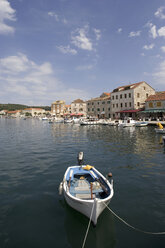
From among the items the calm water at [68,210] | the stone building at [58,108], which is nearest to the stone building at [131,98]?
the calm water at [68,210]

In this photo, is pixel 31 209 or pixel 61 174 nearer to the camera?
pixel 31 209

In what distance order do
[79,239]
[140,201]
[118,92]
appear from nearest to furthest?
1. [79,239]
2. [140,201]
3. [118,92]

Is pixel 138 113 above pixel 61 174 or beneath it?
above

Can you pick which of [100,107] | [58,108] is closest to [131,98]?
[100,107]

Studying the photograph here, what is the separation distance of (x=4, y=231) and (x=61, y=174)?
16.8ft

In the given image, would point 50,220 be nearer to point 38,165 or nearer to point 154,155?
point 38,165

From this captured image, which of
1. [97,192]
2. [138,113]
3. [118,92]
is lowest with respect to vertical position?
[97,192]

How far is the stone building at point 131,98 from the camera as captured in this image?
50.7 meters

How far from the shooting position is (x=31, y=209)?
657cm

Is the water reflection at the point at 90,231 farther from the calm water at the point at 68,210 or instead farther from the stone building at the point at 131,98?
the stone building at the point at 131,98

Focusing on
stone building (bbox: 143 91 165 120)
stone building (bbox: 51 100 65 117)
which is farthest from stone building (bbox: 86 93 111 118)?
stone building (bbox: 51 100 65 117)

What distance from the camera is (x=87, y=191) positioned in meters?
6.46

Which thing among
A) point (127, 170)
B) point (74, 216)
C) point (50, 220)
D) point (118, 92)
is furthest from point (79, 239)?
point (118, 92)

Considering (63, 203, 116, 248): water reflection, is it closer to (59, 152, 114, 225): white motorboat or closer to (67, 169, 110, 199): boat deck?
(59, 152, 114, 225): white motorboat
